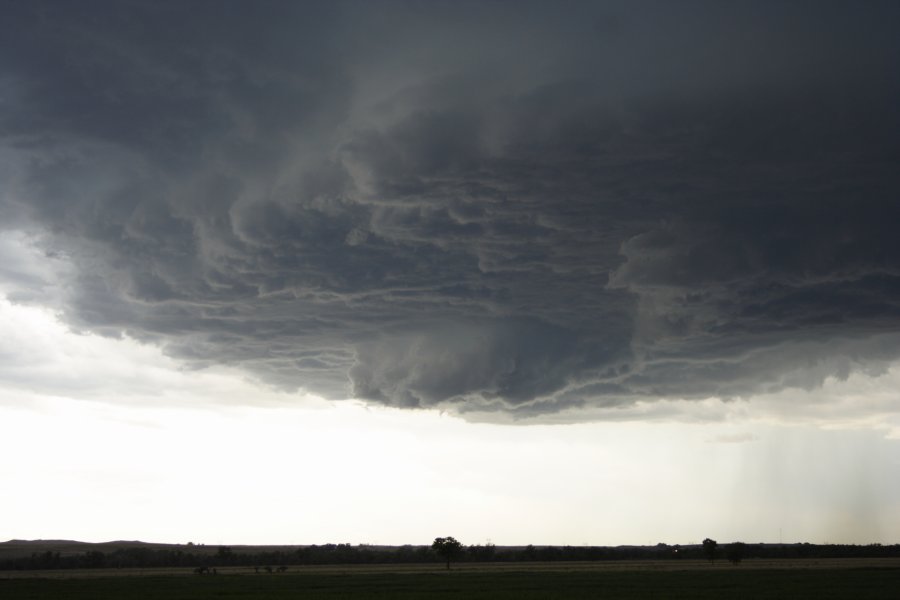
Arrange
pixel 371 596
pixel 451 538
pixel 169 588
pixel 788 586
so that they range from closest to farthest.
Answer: pixel 371 596
pixel 788 586
pixel 169 588
pixel 451 538

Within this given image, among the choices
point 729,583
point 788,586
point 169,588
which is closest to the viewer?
point 788,586

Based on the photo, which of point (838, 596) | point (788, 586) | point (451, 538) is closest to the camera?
point (838, 596)

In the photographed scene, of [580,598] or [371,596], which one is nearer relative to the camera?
[580,598]

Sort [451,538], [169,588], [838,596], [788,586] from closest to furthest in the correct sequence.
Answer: [838,596], [788,586], [169,588], [451,538]

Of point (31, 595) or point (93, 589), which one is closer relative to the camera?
point (31, 595)

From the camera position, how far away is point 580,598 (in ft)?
271

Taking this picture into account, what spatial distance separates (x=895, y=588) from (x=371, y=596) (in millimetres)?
53994


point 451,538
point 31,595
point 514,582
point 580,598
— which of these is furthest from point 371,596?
point 451,538

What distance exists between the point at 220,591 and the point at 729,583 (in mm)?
59677

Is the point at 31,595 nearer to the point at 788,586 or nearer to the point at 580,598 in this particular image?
the point at 580,598

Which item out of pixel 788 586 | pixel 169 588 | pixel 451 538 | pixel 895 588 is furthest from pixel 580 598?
pixel 451 538

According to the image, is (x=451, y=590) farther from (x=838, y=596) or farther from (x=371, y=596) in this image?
(x=838, y=596)

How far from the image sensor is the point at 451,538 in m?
196

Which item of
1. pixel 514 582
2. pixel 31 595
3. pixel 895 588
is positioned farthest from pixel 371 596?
pixel 895 588
